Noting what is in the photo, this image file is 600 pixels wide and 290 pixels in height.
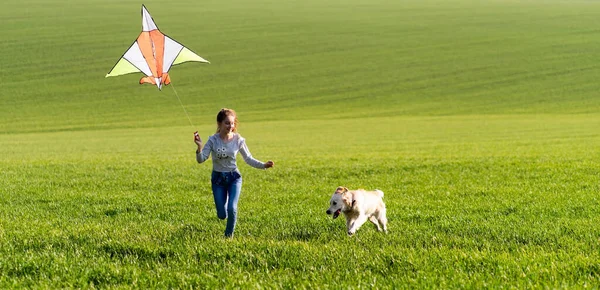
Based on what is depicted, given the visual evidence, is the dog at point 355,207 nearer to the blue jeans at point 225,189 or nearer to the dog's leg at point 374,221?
the dog's leg at point 374,221

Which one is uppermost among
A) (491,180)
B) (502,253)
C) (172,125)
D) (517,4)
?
(517,4)

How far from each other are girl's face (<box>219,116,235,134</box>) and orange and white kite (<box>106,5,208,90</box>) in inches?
53.8

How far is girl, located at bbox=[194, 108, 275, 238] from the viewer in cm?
734

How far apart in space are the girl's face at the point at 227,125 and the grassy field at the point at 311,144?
1.35 metres

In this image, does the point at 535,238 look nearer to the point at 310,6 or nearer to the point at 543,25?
the point at 543,25

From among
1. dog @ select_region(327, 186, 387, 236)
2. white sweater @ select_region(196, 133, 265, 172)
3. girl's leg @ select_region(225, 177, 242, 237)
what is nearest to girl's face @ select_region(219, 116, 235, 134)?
white sweater @ select_region(196, 133, 265, 172)

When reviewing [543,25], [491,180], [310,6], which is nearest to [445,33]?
[543,25]

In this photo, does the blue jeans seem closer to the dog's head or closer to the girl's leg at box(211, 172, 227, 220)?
the girl's leg at box(211, 172, 227, 220)

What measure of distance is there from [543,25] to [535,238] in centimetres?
8351

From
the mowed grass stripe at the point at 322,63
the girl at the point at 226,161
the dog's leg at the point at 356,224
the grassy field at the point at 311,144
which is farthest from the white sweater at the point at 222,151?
the mowed grass stripe at the point at 322,63

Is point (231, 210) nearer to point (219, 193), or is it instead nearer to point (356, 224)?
point (219, 193)

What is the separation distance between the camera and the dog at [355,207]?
7168mm

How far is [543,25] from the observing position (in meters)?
82.2

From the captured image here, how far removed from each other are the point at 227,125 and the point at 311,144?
2333 cm
